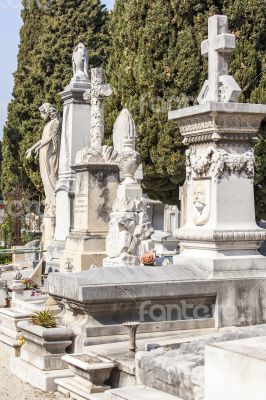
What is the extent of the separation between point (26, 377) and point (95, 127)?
1009 centimetres

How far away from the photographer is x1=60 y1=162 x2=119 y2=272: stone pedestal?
50.2 ft

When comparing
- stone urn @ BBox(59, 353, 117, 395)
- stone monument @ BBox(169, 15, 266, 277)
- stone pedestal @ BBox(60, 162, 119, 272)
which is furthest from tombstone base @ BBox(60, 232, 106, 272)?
stone urn @ BBox(59, 353, 117, 395)

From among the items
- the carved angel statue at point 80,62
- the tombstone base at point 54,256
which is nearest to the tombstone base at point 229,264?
the tombstone base at point 54,256

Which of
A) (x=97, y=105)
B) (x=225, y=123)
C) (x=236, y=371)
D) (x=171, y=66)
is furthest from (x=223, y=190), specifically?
(x=171, y=66)

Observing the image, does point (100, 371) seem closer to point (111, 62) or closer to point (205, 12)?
point (205, 12)

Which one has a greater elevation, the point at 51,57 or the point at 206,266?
the point at 51,57

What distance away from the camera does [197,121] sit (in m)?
7.78

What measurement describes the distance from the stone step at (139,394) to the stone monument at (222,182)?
7.15 feet

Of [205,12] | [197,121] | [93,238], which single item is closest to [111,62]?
[205,12]

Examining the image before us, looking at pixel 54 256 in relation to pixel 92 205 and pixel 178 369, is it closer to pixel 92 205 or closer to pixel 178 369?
pixel 92 205

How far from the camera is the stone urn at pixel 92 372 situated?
609 centimetres

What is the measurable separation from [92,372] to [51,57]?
86.6ft

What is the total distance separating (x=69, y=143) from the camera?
1845cm

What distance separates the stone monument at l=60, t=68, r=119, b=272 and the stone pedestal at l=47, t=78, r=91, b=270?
6.74 ft
